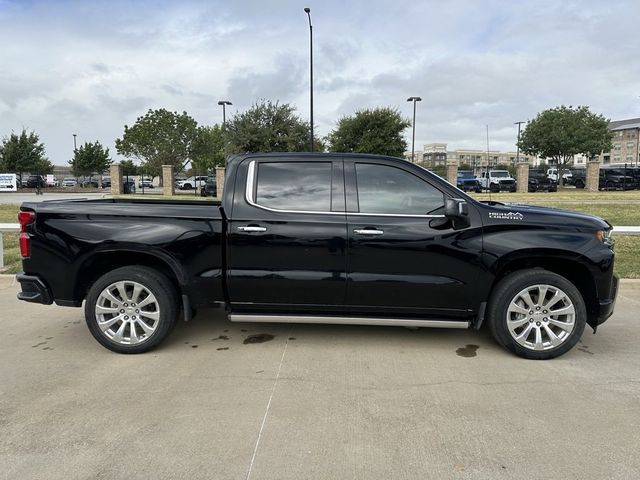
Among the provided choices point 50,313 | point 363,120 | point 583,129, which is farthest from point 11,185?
point 583,129

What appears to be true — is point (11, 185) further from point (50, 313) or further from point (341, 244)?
point (341, 244)

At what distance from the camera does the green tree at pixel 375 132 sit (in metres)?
35.6

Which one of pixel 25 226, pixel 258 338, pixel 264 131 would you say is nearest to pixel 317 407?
pixel 258 338

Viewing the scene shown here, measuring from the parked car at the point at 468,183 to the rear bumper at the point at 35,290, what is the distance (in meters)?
36.3

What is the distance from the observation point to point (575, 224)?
173 inches

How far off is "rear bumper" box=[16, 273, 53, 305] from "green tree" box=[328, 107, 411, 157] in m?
32.0

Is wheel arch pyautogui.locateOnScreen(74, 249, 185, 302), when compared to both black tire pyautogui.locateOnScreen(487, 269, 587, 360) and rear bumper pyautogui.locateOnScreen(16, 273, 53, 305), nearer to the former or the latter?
rear bumper pyautogui.locateOnScreen(16, 273, 53, 305)

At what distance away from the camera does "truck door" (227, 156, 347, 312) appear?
4418 mm

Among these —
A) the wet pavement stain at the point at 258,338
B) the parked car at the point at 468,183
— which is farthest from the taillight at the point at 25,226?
the parked car at the point at 468,183

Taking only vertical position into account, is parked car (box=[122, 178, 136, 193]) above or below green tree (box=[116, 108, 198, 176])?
below

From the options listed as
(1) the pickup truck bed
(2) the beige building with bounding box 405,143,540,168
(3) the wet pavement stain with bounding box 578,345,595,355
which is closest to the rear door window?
(1) the pickup truck bed

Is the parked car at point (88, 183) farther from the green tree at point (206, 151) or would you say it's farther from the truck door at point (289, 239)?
the truck door at point (289, 239)

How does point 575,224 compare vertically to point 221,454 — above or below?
above

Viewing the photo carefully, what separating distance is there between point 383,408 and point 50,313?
177 inches
